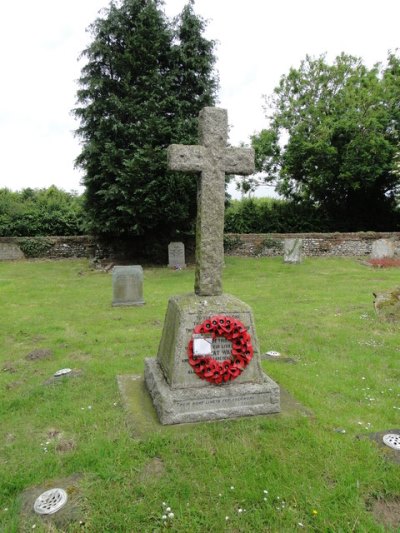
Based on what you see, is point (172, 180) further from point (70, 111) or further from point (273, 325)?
point (273, 325)

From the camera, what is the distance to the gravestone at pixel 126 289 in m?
9.62

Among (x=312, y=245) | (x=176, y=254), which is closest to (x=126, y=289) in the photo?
(x=176, y=254)

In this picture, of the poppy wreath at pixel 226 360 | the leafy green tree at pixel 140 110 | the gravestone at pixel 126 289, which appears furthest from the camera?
the leafy green tree at pixel 140 110

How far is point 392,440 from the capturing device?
139 inches

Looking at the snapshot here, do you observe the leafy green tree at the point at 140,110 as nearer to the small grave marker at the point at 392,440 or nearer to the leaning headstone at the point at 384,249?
the leaning headstone at the point at 384,249

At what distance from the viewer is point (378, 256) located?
→ 17812 mm

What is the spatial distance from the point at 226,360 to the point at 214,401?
1.42ft

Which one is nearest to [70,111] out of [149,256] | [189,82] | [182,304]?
[189,82]

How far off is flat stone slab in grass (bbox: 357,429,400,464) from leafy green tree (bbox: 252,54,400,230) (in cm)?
2071

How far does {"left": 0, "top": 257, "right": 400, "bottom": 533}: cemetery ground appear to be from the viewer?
271cm

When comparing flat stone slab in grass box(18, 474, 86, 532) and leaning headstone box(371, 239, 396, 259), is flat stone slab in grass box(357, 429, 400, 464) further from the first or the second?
leaning headstone box(371, 239, 396, 259)

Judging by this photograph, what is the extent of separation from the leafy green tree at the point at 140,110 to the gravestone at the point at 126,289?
570cm

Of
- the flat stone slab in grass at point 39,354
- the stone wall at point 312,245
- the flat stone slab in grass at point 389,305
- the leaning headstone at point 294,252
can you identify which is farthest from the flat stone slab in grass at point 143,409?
the stone wall at point 312,245

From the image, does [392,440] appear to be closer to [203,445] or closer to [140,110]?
[203,445]
